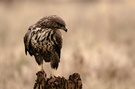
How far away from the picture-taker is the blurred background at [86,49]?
9.66 m

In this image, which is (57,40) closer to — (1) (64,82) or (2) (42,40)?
(2) (42,40)

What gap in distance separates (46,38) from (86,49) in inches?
249

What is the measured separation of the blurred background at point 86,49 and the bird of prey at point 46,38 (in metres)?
2.35

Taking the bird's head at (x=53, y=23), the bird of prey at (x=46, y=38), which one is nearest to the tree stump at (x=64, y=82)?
the bird of prey at (x=46, y=38)

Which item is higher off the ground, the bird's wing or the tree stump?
the bird's wing

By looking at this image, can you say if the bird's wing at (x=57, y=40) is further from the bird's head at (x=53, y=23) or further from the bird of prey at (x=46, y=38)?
Answer: the bird's head at (x=53, y=23)

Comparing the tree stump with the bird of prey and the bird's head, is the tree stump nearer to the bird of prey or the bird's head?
the bird of prey

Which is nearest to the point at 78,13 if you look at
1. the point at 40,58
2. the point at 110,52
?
Result: the point at 110,52

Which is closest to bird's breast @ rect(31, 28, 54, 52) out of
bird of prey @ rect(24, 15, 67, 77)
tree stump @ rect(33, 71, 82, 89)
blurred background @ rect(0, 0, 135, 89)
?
bird of prey @ rect(24, 15, 67, 77)

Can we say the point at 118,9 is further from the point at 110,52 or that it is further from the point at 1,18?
the point at 110,52

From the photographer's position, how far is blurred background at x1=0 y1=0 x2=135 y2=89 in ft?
31.7

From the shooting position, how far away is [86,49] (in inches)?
488

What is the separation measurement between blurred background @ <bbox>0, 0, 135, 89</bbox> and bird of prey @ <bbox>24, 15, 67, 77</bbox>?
7.72 feet

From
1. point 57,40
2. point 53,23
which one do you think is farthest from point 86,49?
point 53,23
